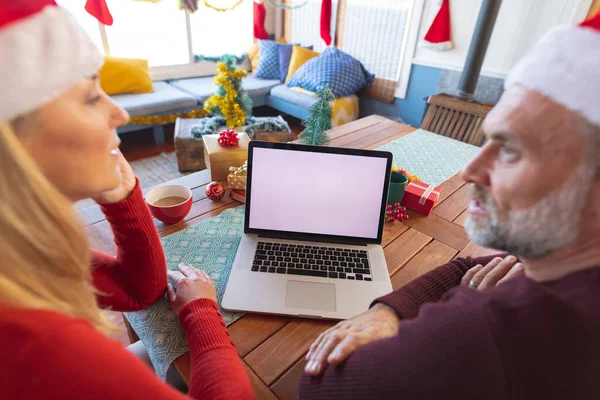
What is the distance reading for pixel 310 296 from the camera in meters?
0.76

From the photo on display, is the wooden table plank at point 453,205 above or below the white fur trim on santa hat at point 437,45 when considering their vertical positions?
below

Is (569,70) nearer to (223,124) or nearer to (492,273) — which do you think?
(492,273)

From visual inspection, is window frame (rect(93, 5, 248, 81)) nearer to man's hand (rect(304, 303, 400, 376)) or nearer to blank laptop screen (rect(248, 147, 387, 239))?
blank laptop screen (rect(248, 147, 387, 239))

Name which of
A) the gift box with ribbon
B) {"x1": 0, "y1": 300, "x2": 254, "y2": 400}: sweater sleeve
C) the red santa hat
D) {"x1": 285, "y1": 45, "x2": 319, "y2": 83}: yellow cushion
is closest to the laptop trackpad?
{"x1": 0, "y1": 300, "x2": 254, "y2": 400}: sweater sleeve

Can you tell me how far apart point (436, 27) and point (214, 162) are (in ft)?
8.88

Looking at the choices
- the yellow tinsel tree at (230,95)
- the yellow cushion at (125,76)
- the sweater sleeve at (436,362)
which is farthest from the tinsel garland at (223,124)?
the sweater sleeve at (436,362)

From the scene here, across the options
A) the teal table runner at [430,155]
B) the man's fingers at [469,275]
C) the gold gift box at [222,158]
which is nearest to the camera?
the man's fingers at [469,275]

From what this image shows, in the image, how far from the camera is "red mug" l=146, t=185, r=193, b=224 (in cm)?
96

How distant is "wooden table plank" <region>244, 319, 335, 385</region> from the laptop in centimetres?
11

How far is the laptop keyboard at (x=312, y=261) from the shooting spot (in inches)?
32.4

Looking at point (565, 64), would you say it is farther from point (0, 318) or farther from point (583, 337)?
point (0, 318)

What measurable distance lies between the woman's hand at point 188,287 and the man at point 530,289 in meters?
0.28

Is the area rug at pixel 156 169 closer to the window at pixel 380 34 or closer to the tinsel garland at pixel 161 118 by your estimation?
the tinsel garland at pixel 161 118

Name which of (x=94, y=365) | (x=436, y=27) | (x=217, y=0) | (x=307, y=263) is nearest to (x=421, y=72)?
(x=436, y=27)
